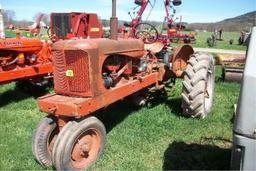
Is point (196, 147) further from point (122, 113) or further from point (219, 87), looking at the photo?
point (219, 87)

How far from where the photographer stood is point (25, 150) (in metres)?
4.54

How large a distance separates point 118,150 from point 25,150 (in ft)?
4.15

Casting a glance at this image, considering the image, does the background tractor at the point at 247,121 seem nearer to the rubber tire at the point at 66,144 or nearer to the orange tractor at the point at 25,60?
the rubber tire at the point at 66,144

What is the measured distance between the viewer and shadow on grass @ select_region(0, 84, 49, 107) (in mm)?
7212

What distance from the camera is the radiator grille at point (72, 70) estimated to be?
13.2 ft

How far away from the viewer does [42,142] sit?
13.3 feet

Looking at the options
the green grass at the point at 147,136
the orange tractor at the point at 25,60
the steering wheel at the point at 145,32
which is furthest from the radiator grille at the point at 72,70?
the steering wheel at the point at 145,32

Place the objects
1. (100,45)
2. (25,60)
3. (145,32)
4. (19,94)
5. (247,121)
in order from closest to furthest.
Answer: (247,121) → (100,45) → (145,32) → (25,60) → (19,94)

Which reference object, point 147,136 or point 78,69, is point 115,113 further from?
point 78,69

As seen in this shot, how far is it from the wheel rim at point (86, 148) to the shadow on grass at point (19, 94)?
3.51 m

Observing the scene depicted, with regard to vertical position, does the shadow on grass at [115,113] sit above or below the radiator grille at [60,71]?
below

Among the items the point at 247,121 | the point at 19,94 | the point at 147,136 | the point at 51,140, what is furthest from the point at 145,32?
the point at 247,121

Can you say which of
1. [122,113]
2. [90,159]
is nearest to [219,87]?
[122,113]

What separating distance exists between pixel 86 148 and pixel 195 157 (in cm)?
142
